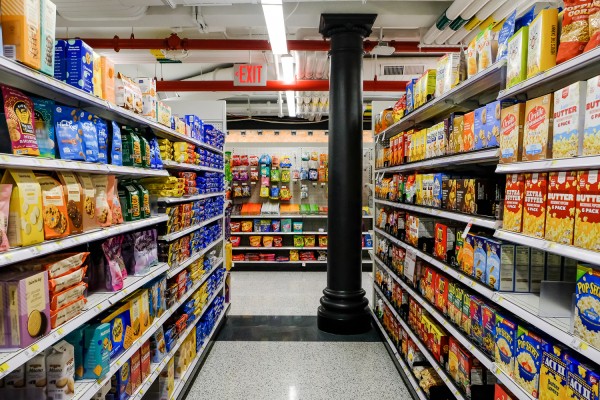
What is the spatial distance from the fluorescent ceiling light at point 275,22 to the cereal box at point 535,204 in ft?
8.13

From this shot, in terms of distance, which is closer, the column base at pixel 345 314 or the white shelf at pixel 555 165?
the white shelf at pixel 555 165

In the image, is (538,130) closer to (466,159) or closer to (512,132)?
(512,132)

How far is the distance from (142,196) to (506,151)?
219cm

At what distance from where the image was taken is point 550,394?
5.30 feet

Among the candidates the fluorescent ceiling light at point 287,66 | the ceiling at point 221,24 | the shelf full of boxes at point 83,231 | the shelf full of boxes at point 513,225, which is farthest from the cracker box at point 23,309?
the fluorescent ceiling light at point 287,66

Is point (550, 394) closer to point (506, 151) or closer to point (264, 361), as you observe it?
point (506, 151)

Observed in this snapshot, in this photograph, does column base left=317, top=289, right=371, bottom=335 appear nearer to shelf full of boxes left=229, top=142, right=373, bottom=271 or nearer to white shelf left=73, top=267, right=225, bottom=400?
white shelf left=73, top=267, right=225, bottom=400

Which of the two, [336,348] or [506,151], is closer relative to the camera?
[506,151]

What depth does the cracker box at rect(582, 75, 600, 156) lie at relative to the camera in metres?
1.38

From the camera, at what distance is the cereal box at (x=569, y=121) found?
58.3 inches

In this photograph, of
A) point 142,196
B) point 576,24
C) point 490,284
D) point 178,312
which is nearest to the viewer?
point 576,24

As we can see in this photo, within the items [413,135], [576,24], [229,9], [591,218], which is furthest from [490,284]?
[229,9]

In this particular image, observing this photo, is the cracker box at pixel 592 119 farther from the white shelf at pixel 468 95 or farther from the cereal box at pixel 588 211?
the white shelf at pixel 468 95

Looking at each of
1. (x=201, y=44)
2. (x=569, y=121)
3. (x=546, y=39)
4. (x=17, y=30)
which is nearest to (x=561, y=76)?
(x=546, y=39)
